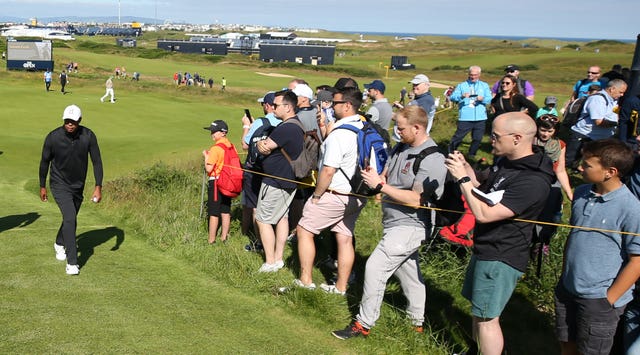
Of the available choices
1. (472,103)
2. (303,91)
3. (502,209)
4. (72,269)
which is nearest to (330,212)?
(502,209)

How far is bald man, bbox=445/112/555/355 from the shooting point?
3.86 metres

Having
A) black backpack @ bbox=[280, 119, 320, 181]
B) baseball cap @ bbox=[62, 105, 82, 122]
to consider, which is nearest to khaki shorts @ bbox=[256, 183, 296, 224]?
black backpack @ bbox=[280, 119, 320, 181]

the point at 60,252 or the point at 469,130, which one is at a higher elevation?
the point at 469,130

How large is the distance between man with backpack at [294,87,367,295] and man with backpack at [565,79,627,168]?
4.89 m

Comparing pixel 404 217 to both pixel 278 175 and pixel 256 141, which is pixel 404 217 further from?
pixel 256 141

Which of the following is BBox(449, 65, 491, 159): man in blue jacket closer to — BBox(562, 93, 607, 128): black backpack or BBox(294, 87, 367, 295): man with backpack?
BBox(562, 93, 607, 128): black backpack

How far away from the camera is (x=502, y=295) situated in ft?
13.4

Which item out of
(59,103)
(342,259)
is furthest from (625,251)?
(59,103)

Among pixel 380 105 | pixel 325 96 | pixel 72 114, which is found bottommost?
pixel 72 114

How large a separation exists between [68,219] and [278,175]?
219cm

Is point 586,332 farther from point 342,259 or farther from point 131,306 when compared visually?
point 131,306

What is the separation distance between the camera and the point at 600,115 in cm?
866

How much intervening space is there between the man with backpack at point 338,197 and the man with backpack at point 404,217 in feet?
1.57

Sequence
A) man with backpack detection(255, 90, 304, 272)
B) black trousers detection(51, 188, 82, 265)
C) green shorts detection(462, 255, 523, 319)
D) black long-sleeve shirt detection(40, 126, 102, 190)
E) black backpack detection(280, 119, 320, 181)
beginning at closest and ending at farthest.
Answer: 1. green shorts detection(462, 255, 523, 319)
2. black trousers detection(51, 188, 82, 265)
3. black long-sleeve shirt detection(40, 126, 102, 190)
4. man with backpack detection(255, 90, 304, 272)
5. black backpack detection(280, 119, 320, 181)
